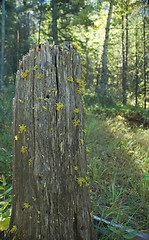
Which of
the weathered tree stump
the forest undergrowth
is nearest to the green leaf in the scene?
the forest undergrowth

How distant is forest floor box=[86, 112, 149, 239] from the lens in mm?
2262

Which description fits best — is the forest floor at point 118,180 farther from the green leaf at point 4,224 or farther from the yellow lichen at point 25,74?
the yellow lichen at point 25,74

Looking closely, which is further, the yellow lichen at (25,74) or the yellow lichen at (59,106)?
the yellow lichen at (25,74)

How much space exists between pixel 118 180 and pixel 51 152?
6.51 ft

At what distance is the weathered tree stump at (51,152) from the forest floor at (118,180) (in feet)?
1.83

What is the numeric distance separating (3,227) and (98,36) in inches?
537

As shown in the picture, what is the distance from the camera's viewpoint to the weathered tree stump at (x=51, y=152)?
4.87ft


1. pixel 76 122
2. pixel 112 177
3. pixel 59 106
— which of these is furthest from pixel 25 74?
pixel 112 177

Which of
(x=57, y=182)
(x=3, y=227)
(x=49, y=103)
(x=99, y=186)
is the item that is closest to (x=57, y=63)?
(x=49, y=103)

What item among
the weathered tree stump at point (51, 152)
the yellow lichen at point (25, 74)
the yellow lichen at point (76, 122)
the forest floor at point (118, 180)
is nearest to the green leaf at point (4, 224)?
the weathered tree stump at point (51, 152)

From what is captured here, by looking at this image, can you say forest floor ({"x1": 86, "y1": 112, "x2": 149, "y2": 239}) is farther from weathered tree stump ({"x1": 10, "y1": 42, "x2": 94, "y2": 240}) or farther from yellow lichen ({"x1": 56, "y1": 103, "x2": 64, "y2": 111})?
yellow lichen ({"x1": 56, "y1": 103, "x2": 64, "y2": 111})

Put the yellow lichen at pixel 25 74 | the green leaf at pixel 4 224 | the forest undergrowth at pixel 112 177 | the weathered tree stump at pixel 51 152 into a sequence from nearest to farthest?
the weathered tree stump at pixel 51 152 → the yellow lichen at pixel 25 74 → the green leaf at pixel 4 224 → the forest undergrowth at pixel 112 177

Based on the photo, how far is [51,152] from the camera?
1492 mm

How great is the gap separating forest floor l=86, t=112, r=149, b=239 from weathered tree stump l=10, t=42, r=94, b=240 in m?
0.56
